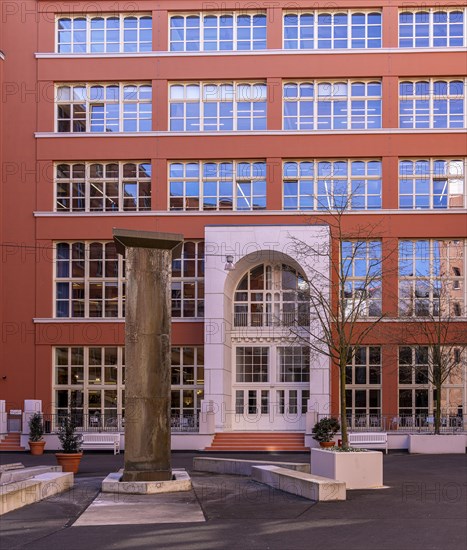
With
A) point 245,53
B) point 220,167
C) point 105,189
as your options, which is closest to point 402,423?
point 220,167

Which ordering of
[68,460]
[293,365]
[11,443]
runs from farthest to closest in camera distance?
[293,365] < [11,443] < [68,460]

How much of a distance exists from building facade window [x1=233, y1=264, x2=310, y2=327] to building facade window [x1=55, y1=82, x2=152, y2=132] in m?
9.01

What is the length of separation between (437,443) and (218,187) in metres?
15.8

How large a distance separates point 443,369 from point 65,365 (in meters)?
17.3

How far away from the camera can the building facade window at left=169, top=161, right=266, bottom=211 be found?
41906 mm

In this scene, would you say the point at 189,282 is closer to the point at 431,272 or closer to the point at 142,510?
the point at 431,272

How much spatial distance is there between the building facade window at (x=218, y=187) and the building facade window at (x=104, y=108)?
3172 millimetres

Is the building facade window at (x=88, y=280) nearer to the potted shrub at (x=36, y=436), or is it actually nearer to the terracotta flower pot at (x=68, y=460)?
the potted shrub at (x=36, y=436)

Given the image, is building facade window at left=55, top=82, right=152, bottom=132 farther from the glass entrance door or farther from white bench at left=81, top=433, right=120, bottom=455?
white bench at left=81, top=433, right=120, bottom=455

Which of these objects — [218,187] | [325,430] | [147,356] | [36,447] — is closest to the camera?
[147,356]

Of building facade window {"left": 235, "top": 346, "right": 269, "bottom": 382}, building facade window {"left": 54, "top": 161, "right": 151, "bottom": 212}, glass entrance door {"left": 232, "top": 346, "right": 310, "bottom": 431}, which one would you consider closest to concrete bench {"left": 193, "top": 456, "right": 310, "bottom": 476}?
glass entrance door {"left": 232, "top": 346, "right": 310, "bottom": 431}

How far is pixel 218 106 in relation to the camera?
42.5 metres

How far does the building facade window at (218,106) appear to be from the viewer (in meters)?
42.3

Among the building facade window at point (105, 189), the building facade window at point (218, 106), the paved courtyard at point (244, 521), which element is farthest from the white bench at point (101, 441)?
the paved courtyard at point (244, 521)
